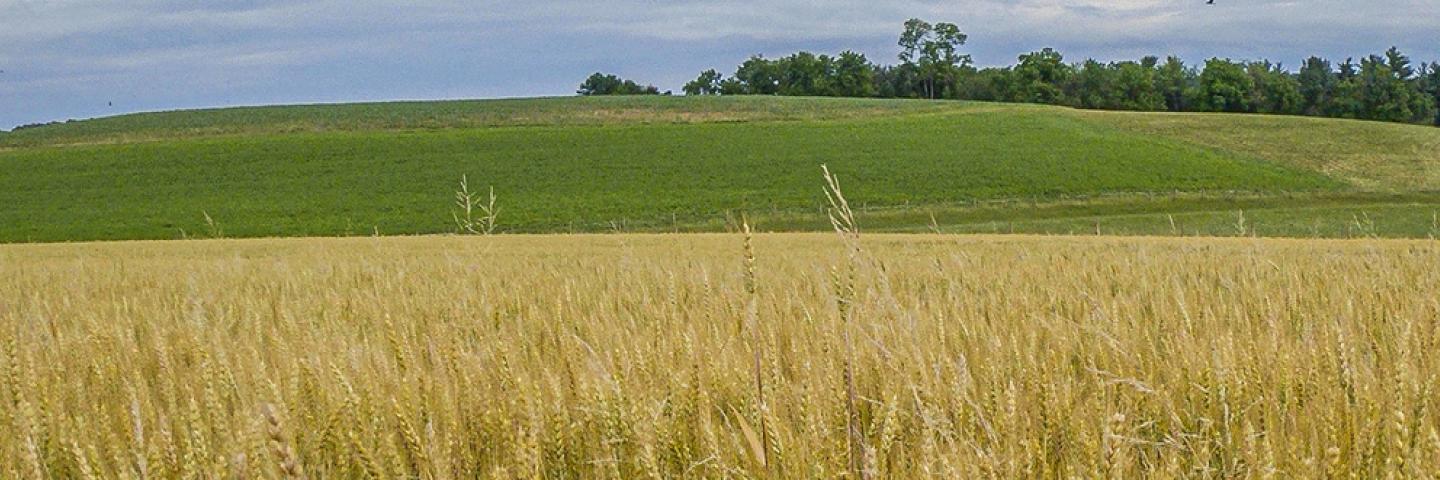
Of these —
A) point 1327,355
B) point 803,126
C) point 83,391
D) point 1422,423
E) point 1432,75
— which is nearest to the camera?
point 1422,423

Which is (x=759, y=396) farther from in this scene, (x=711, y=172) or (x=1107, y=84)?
(x=1107, y=84)

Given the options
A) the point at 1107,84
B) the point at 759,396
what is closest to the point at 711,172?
the point at 759,396

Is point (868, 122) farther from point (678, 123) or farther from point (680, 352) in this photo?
point (680, 352)

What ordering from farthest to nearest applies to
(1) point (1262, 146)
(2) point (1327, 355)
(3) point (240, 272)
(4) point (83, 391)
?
(1) point (1262, 146) < (3) point (240, 272) < (4) point (83, 391) < (2) point (1327, 355)

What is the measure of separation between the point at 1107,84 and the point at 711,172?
82.2 metres

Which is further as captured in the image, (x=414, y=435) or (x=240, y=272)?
(x=240, y=272)

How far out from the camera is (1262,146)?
65.4m

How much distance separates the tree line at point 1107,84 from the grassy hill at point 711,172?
47.3 m

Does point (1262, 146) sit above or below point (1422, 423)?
below

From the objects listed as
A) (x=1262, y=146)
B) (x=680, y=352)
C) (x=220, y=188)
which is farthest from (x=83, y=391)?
(x=1262, y=146)

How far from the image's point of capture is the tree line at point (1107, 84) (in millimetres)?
124875

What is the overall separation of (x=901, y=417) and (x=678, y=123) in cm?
7617

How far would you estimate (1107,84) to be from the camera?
128625mm

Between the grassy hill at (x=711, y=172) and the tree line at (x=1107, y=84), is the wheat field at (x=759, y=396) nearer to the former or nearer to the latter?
the grassy hill at (x=711, y=172)
